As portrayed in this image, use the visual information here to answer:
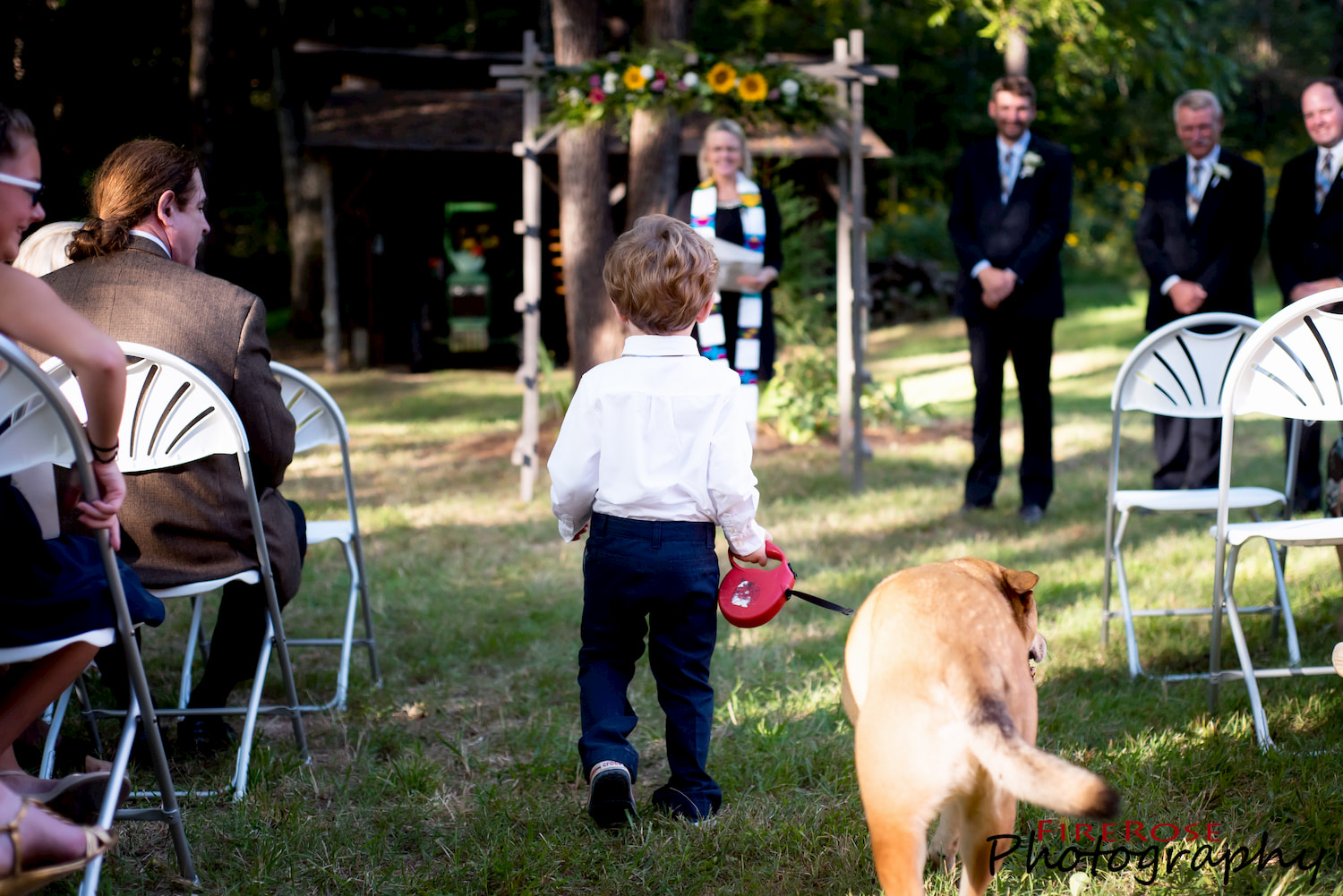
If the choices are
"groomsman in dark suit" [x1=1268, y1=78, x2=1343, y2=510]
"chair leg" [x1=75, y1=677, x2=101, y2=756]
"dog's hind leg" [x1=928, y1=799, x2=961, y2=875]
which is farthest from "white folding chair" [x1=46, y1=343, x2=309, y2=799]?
"groomsman in dark suit" [x1=1268, y1=78, x2=1343, y2=510]

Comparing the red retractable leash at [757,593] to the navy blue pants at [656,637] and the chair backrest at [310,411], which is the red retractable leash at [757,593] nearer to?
the navy blue pants at [656,637]

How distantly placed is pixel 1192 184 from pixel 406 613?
470 centimetres

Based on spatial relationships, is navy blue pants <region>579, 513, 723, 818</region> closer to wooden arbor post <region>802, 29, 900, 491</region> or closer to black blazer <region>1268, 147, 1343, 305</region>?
black blazer <region>1268, 147, 1343, 305</region>

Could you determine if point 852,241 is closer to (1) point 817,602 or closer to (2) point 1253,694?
(2) point 1253,694

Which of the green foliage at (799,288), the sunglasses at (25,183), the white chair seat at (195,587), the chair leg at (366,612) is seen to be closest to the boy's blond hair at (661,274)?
the sunglasses at (25,183)

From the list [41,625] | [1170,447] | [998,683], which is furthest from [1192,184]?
[41,625]

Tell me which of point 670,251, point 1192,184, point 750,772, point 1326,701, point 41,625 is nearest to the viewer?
point 41,625

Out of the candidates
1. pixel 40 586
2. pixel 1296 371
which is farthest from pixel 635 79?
pixel 40 586

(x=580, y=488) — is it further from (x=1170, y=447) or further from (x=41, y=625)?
(x=1170, y=447)

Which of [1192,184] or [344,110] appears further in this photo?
[344,110]

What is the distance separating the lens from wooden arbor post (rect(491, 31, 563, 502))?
6559mm

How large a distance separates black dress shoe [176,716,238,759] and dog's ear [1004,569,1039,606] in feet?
7.41

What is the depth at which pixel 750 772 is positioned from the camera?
114 inches

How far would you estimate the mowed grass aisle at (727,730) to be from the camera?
7.91 ft
